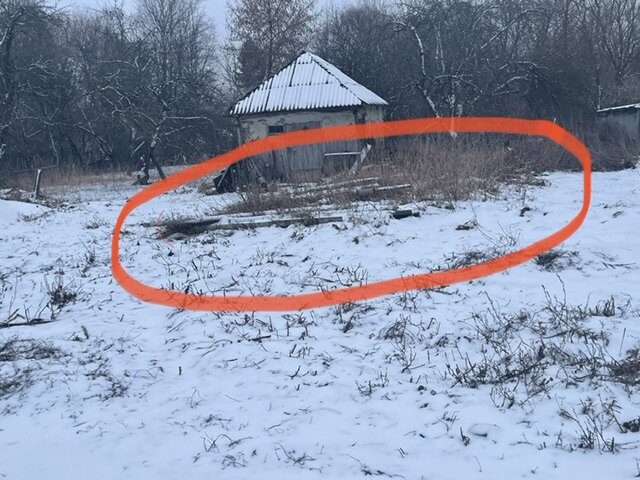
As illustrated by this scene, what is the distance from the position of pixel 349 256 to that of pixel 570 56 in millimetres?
21128

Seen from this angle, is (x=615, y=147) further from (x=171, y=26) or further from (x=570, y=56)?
(x=171, y=26)

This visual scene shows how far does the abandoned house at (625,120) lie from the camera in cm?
1691

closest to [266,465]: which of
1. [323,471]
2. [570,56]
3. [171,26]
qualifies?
[323,471]

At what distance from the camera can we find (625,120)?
1759 centimetres

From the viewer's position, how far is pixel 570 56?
905 inches

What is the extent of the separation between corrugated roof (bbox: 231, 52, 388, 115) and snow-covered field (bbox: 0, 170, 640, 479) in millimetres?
11001

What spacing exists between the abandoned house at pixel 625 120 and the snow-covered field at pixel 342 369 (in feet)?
39.7

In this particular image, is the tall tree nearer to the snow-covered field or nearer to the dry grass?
the dry grass

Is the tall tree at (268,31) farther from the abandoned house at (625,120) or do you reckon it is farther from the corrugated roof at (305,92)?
the abandoned house at (625,120)

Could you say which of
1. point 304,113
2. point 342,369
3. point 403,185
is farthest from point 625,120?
point 342,369

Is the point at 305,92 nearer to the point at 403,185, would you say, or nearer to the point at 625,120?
the point at 403,185

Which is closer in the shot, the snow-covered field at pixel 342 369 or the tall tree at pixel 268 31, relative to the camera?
the snow-covered field at pixel 342 369

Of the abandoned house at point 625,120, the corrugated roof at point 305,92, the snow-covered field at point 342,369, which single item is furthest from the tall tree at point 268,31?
the snow-covered field at point 342,369

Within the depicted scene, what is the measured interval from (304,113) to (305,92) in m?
0.78
